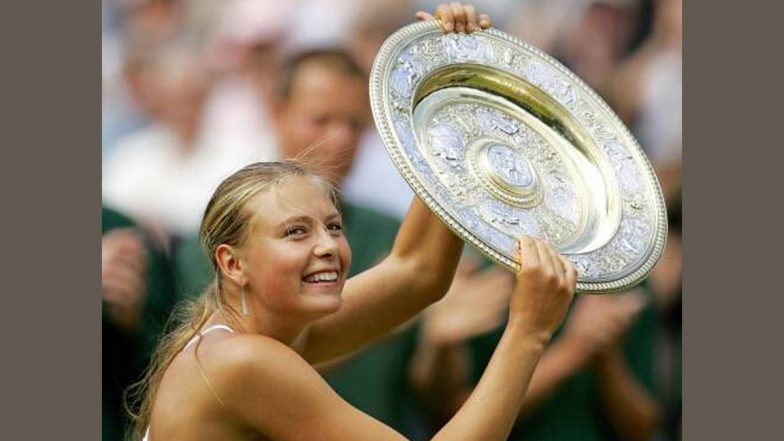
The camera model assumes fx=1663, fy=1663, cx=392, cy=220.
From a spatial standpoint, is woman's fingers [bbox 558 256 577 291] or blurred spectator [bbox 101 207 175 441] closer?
woman's fingers [bbox 558 256 577 291]

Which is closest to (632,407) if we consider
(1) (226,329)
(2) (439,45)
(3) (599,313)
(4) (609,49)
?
(3) (599,313)

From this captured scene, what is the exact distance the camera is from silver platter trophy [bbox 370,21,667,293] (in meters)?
4.55

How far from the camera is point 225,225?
4.43 meters

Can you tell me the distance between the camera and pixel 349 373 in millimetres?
7082

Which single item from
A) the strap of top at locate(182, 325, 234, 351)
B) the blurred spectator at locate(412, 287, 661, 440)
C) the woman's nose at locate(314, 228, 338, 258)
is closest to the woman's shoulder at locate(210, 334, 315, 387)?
the strap of top at locate(182, 325, 234, 351)

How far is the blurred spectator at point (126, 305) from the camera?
7078mm

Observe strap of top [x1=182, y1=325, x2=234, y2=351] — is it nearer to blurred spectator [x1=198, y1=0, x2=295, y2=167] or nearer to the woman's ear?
the woman's ear

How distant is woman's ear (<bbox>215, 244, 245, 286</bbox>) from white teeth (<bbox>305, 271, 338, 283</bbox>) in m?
0.19


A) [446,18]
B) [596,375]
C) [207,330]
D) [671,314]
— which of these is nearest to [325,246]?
[207,330]

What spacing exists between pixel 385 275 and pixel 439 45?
73 centimetres

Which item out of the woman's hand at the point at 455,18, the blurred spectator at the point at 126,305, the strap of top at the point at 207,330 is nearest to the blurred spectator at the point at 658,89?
the blurred spectator at the point at 126,305

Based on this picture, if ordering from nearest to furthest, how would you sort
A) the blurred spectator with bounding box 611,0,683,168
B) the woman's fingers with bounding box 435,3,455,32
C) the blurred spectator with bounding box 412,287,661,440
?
the woman's fingers with bounding box 435,3,455,32
the blurred spectator with bounding box 412,287,661,440
the blurred spectator with bounding box 611,0,683,168

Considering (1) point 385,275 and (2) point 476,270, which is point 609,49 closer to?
(2) point 476,270

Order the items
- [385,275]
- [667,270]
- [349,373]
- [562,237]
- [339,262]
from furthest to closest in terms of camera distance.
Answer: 1. [667,270]
2. [349,373]
3. [385,275]
4. [562,237]
5. [339,262]
